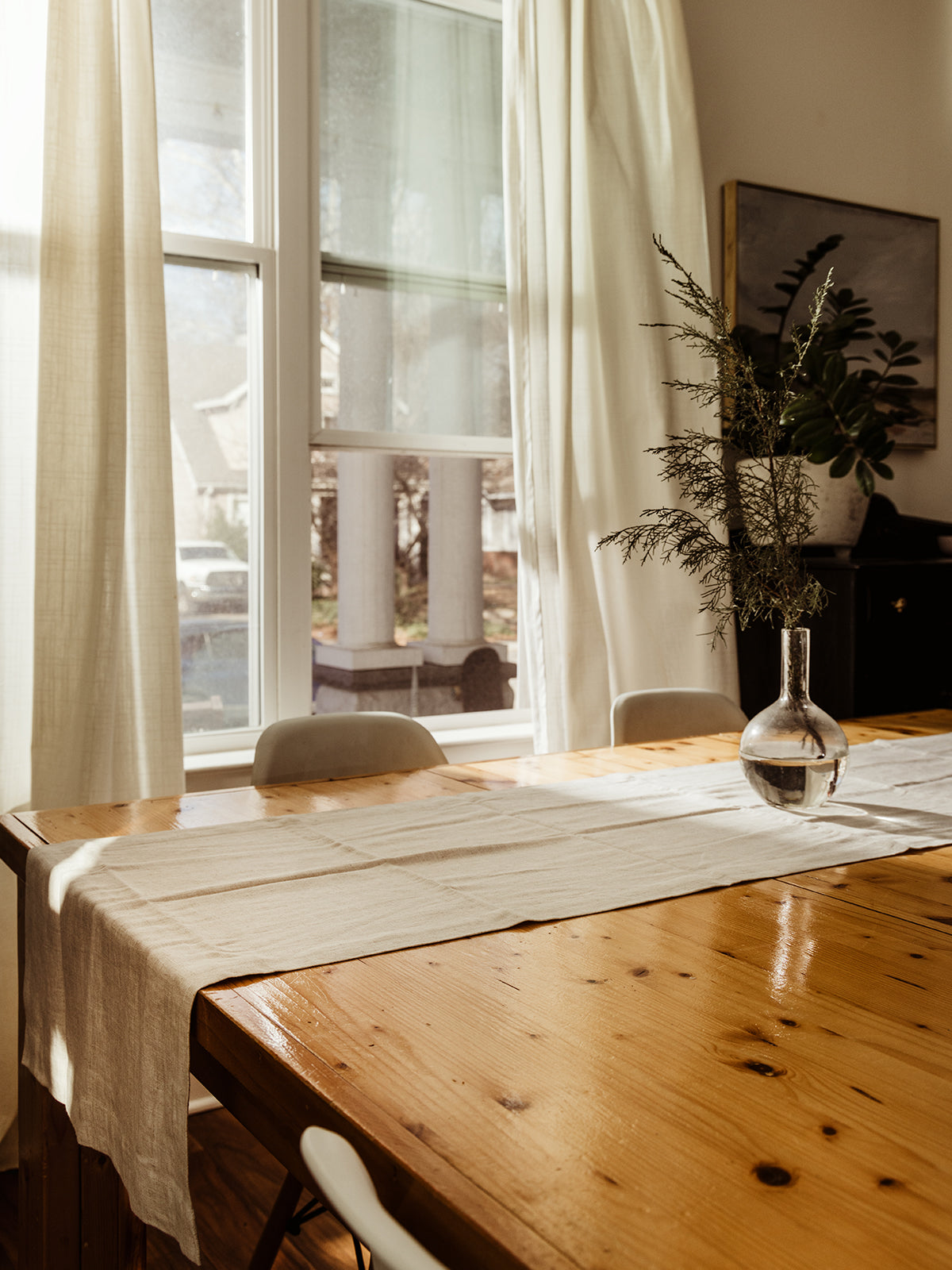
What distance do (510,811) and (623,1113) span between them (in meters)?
0.83

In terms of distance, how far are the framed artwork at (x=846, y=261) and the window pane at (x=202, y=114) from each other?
1.48m

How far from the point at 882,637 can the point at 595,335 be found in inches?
44.7

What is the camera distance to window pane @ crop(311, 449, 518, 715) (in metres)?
3.04

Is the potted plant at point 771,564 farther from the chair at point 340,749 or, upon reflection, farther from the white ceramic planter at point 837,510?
the white ceramic planter at point 837,510

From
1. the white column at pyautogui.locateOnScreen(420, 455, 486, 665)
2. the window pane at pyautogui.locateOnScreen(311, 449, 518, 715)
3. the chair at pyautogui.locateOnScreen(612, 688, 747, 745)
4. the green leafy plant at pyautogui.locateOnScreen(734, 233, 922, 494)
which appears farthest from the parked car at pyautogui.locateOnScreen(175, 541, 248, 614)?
the green leafy plant at pyautogui.locateOnScreen(734, 233, 922, 494)

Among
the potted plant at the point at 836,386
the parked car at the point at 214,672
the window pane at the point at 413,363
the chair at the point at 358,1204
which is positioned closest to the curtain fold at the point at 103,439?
the parked car at the point at 214,672

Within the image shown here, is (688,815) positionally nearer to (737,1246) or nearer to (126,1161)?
(126,1161)

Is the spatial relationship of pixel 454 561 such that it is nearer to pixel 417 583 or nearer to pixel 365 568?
pixel 417 583

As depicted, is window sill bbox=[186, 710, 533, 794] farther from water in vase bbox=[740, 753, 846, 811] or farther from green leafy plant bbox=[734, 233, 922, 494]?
water in vase bbox=[740, 753, 846, 811]

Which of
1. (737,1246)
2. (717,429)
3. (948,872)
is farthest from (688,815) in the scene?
(717,429)

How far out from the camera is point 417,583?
10.5ft

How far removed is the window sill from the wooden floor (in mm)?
780

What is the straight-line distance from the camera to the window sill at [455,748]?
2.68m

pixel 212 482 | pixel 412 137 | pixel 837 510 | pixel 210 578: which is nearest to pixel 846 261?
pixel 837 510
